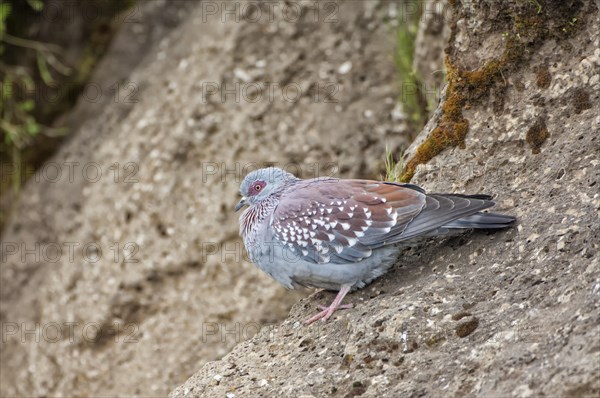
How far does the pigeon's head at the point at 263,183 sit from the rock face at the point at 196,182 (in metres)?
2.01

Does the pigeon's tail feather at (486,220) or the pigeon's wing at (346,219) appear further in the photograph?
the pigeon's wing at (346,219)

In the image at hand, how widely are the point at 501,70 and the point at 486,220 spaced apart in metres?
1.19

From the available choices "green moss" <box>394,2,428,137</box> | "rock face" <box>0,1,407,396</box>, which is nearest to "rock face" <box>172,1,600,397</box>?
"green moss" <box>394,2,428,137</box>

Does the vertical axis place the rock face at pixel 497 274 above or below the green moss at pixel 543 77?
below

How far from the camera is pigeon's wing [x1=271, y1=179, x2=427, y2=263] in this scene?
476 centimetres

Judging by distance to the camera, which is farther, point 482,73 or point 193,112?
point 193,112

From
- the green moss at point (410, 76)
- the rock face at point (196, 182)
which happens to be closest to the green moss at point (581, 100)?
the green moss at point (410, 76)

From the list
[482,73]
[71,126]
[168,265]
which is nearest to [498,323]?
[482,73]

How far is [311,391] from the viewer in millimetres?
4141

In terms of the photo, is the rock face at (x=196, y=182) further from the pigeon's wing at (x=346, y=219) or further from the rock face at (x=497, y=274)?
the pigeon's wing at (x=346, y=219)

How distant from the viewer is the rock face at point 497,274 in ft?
12.2

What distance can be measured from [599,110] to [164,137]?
172 inches

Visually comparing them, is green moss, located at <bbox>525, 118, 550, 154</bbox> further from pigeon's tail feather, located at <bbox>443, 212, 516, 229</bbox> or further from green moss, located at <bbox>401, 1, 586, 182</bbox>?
pigeon's tail feather, located at <bbox>443, 212, 516, 229</bbox>

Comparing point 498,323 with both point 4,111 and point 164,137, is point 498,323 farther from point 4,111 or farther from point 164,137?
point 4,111
